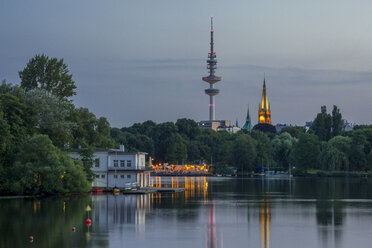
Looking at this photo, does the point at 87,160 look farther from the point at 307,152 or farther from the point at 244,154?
the point at 244,154

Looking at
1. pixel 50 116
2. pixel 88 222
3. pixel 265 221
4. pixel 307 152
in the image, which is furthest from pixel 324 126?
pixel 88 222

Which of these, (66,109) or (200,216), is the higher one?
(66,109)

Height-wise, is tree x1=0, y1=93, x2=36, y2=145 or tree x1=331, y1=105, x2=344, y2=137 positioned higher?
tree x1=331, y1=105, x2=344, y2=137

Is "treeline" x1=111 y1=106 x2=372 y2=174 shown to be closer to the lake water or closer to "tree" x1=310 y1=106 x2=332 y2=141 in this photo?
"tree" x1=310 y1=106 x2=332 y2=141

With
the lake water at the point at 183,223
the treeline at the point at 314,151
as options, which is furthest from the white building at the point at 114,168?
the treeline at the point at 314,151

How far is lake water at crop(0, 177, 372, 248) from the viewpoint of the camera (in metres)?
36.6

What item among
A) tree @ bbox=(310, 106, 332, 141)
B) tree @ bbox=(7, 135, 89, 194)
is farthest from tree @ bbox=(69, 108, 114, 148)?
tree @ bbox=(310, 106, 332, 141)

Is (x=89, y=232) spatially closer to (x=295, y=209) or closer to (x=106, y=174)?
(x=295, y=209)

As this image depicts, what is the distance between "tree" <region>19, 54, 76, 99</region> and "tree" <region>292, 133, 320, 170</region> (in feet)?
279

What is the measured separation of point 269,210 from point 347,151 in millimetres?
93972

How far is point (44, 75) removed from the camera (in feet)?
285

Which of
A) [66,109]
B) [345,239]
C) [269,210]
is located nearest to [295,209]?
[269,210]

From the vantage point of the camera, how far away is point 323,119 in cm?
16838

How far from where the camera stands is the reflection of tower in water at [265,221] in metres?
37.3
